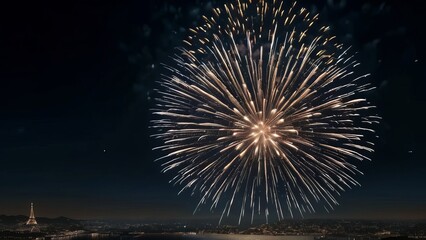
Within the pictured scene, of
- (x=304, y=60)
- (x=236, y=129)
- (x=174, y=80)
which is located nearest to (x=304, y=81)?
(x=304, y=60)

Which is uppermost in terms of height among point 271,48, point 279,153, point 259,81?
point 271,48

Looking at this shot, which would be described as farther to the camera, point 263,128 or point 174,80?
point 174,80

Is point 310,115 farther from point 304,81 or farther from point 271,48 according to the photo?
point 271,48

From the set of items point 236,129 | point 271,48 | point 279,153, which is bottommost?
point 279,153

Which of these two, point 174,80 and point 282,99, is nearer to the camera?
point 282,99

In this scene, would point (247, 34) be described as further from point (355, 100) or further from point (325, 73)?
point (355, 100)

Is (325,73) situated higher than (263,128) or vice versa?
(325,73)

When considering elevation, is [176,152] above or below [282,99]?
below

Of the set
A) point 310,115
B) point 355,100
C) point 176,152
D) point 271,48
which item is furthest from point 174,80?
point 355,100
